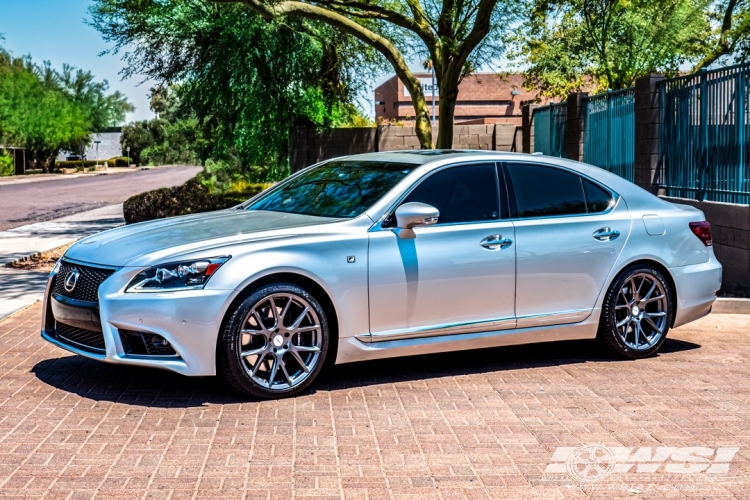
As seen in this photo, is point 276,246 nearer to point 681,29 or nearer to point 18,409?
point 18,409

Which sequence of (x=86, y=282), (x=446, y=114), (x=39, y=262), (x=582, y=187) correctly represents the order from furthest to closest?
1. (x=446, y=114)
2. (x=39, y=262)
3. (x=582, y=187)
4. (x=86, y=282)

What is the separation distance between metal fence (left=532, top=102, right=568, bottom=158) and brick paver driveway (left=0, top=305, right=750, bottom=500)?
1332 cm

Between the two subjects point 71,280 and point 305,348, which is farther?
point 71,280

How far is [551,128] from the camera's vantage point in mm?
22047

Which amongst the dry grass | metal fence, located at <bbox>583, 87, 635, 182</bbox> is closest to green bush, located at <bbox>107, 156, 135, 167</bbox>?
the dry grass

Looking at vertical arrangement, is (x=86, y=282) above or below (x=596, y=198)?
below

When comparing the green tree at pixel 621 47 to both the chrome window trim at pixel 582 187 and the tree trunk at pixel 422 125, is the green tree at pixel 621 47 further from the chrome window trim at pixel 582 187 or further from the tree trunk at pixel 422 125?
the chrome window trim at pixel 582 187

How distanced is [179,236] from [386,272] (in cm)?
142

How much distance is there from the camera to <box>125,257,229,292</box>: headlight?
6.45 meters

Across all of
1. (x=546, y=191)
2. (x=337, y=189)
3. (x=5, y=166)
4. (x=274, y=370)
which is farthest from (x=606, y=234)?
(x=5, y=166)

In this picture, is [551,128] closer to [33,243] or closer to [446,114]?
[446,114]

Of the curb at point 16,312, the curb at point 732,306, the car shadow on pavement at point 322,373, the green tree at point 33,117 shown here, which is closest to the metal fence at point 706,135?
the curb at point 732,306

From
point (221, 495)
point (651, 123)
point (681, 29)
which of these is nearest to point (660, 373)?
point (221, 495)

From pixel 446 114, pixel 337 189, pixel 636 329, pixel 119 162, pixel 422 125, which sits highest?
pixel 446 114
